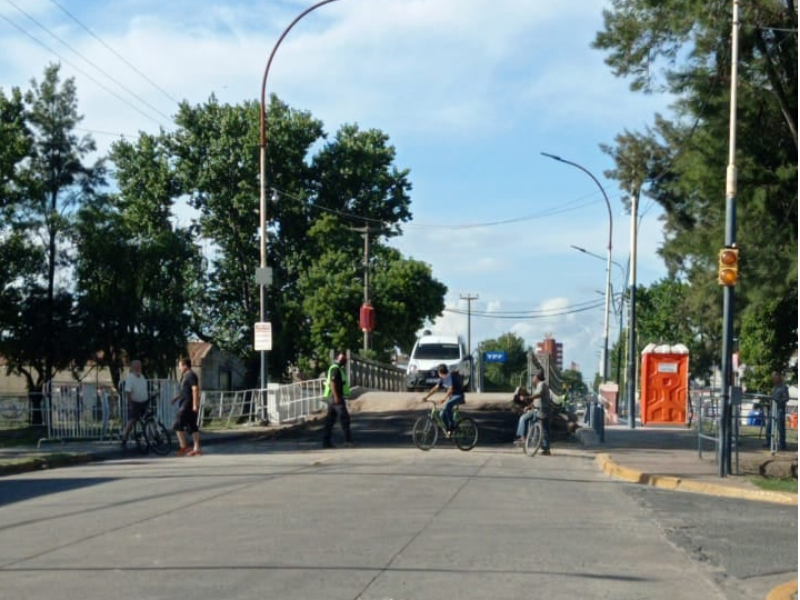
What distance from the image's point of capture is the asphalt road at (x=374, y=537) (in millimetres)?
8523

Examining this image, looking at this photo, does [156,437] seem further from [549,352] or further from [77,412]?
[549,352]

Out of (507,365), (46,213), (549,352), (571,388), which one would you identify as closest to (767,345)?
(549,352)

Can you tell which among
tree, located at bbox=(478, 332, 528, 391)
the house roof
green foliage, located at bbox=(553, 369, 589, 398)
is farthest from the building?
tree, located at bbox=(478, 332, 528, 391)

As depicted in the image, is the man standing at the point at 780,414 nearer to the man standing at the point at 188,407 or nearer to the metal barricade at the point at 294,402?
the man standing at the point at 188,407

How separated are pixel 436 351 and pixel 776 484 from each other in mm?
28719

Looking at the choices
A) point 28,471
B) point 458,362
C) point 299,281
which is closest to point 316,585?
point 28,471

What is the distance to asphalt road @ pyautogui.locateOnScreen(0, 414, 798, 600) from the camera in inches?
336

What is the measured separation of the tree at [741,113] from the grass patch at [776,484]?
9.24 meters

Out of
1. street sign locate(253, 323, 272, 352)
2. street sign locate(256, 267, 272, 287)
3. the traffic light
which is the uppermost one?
street sign locate(256, 267, 272, 287)

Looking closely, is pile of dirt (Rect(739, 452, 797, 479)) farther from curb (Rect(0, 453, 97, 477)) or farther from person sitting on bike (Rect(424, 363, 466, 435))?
curb (Rect(0, 453, 97, 477))

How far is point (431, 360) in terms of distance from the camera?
147 ft

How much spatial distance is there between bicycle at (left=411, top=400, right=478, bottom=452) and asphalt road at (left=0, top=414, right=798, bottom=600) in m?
4.31

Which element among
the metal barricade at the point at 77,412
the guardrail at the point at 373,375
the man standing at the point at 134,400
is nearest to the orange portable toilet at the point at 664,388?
the guardrail at the point at 373,375

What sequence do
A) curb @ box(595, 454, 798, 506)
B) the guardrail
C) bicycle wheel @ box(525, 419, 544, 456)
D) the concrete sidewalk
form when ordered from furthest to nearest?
1. the guardrail
2. bicycle wheel @ box(525, 419, 544, 456)
3. the concrete sidewalk
4. curb @ box(595, 454, 798, 506)
